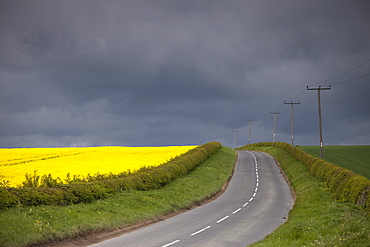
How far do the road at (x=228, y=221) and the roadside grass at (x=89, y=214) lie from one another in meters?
1.35

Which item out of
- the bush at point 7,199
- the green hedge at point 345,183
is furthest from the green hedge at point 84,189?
the green hedge at point 345,183

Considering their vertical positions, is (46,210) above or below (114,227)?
above

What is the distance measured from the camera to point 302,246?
15172 mm

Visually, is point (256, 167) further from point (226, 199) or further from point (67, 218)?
point (67, 218)

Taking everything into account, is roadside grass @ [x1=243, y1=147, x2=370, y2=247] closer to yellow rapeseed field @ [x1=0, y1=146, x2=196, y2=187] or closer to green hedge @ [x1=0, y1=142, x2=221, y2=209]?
green hedge @ [x1=0, y1=142, x2=221, y2=209]

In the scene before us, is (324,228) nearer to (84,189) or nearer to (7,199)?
(84,189)

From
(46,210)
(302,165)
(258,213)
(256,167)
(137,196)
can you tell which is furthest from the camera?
(256,167)

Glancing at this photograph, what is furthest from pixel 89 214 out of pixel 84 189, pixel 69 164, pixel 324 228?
pixel 69 164

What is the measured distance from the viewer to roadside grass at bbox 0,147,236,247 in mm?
17062

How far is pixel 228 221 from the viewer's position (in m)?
27.8

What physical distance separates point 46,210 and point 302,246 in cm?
1348

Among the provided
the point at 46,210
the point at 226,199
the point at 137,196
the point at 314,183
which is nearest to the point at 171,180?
the point at 226,199

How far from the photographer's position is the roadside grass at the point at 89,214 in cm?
1706

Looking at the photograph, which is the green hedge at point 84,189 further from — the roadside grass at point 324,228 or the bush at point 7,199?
the roadside grass at point 324,228
